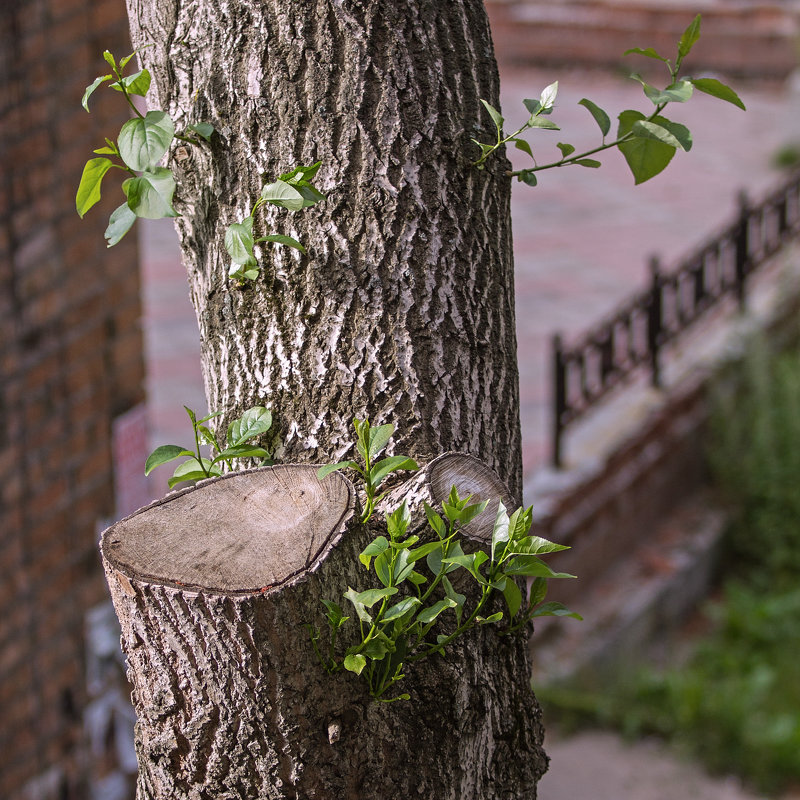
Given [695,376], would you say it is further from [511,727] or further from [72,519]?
[511,727]

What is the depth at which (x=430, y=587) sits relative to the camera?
58.0 inches

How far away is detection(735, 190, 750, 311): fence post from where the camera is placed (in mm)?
6680

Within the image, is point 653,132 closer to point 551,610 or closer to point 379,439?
point 379,439

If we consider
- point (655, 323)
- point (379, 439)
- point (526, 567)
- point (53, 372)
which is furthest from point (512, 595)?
point (655, 323)

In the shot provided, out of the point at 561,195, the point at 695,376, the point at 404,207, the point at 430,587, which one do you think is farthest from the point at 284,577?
the point at 561,195

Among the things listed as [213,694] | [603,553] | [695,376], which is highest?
[213,694]

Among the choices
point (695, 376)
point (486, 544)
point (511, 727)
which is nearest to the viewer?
point (486, 544)

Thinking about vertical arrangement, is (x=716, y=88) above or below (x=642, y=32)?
above

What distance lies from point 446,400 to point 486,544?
0.24 metres

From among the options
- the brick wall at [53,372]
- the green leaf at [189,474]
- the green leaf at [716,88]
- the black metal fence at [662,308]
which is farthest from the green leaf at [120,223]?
the black metal fence at [662,308]

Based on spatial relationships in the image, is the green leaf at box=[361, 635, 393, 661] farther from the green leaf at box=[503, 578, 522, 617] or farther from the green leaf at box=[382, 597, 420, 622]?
the green leaf at box=[503, 578, 522, 617]

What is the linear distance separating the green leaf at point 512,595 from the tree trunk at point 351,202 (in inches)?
9.3

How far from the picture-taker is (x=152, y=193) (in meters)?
1.50

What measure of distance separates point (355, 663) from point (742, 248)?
19.2ft
